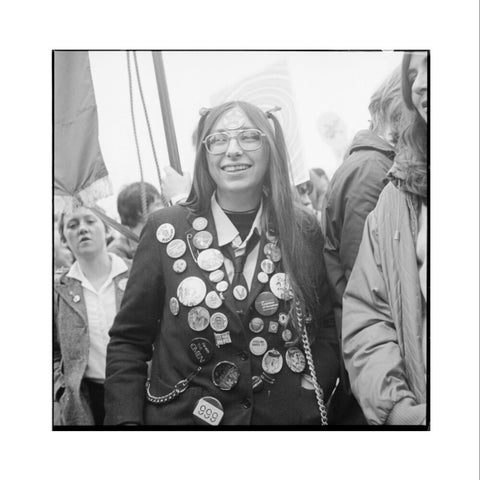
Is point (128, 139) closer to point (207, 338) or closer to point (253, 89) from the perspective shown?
point (253, 89)

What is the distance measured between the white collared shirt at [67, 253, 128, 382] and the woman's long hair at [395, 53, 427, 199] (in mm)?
1274

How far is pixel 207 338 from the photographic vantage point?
9.39 feet

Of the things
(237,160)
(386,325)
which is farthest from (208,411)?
(237,160)

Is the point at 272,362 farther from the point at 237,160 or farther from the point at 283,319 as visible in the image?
the point at 237,160

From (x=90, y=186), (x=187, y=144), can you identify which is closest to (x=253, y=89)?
(x=187, y=144)

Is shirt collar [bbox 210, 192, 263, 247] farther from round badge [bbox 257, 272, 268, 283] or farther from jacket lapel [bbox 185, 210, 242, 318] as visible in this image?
round badge [bbox 257, 272, 268, 283]

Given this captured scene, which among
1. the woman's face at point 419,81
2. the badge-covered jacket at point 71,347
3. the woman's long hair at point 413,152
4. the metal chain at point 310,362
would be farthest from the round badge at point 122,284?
the woman's face at point 419,81

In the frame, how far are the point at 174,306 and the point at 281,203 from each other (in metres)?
0.63

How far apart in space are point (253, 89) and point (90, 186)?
32.1 inches

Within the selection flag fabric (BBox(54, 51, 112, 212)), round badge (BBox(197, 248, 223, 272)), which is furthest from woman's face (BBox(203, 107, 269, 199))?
flag fabric (BBox(54, 51, 112, 212))

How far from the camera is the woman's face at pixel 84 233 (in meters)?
2.97

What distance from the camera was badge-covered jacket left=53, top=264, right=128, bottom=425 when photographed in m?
2.96

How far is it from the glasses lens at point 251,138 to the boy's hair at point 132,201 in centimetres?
43

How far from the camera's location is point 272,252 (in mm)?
2910
